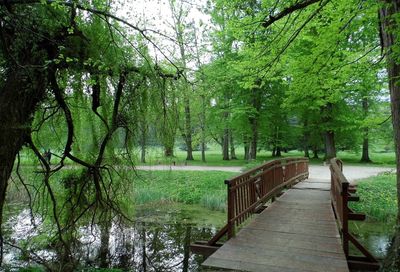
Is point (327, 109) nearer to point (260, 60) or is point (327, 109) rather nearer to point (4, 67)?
point (260, 60)

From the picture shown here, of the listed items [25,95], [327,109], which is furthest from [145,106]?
[327,109]

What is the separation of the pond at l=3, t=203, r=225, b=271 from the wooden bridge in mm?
1495

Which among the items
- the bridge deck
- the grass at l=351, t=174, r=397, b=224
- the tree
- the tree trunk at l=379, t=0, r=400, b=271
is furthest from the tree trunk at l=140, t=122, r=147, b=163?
the grass at l=351, t=174, r=397, b=224

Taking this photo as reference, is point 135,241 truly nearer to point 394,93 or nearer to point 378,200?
point 394,93

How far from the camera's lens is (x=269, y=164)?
838 centimetres

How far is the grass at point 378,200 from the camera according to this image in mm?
9903

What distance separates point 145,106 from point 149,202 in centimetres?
822

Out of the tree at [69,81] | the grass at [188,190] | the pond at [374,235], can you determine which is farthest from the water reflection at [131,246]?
the pond at [374,235]

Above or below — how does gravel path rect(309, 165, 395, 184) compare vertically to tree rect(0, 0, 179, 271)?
below

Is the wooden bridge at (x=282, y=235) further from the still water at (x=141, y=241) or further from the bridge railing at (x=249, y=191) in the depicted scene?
the still water at (x=141, y=241)

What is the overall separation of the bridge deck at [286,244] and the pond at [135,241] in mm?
1734

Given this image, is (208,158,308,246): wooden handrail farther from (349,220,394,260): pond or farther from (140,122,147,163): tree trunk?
(349,220,394,260): pond

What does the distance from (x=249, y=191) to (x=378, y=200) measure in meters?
6.79

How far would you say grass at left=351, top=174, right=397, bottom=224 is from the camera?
990cm
